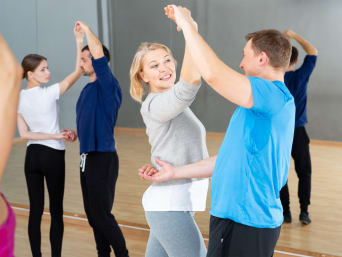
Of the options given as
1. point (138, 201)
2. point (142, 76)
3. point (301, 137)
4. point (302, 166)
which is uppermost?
point (142, 76)

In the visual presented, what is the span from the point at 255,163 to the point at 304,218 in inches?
102

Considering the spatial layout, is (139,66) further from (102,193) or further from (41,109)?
(41,109)

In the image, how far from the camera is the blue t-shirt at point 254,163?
1480 millimetres

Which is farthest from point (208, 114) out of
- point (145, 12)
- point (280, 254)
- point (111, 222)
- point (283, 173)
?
point (283, 173)

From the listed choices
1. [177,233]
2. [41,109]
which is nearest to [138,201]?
[41,109]

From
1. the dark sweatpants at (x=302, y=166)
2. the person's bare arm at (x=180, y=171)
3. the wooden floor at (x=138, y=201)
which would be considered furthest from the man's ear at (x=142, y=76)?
the dark sweatpants at (x=302, y=166)

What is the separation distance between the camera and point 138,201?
14.8ft

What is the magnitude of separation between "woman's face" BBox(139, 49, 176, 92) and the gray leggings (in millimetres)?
493

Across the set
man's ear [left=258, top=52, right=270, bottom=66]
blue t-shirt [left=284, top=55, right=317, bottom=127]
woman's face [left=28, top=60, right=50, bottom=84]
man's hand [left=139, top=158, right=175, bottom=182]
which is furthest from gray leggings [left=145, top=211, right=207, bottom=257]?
blue t-shirt [left=284, top=55, right=317, bottom=127]

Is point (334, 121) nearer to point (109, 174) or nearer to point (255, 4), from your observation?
point (255, 4)

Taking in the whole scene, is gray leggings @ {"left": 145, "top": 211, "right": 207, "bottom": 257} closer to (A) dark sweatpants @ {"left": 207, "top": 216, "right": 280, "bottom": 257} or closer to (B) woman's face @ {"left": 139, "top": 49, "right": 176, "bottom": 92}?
(A) dark sweatpants @ {"left": 207, "top": 216, "right": 280, "bottom": 257}

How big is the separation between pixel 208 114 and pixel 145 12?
1.11 m

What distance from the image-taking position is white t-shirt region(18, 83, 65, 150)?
3066 mm

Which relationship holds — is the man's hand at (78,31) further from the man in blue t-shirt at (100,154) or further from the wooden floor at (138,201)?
the wooden floor at (138,201)
